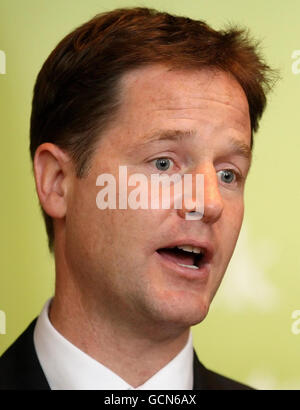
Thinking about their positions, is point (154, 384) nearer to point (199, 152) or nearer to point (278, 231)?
point (199, 152)

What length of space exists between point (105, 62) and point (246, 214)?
62cm

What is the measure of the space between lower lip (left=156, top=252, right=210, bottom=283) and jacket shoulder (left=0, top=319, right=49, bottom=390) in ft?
1.01

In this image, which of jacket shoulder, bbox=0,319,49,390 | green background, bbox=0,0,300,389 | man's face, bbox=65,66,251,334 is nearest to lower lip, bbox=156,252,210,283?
man's face, bbox=65,66,251,334

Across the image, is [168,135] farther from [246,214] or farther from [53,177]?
[246,214]

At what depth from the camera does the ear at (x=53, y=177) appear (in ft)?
4.55

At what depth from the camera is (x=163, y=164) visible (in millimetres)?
1314

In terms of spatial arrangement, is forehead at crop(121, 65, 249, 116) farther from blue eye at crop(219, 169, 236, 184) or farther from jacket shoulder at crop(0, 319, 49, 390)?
jacket shoulder at crop(0, 319, 49, 390)

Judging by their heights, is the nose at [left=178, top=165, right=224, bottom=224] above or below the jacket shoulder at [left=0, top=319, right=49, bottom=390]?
above

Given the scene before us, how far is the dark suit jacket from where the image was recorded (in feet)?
4.32

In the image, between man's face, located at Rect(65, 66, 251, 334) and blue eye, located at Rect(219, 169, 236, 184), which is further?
blue eye, located at Rect(219, 169, 236, 184)

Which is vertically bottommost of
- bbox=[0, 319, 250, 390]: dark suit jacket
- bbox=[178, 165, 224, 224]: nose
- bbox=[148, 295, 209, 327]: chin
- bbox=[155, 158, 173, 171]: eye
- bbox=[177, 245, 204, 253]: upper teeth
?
bbox=[0, 319, 250, 390]: dark suit jacket

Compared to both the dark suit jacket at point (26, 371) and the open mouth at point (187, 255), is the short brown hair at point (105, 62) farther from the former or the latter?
the dark suit jacket at point (26, 371)

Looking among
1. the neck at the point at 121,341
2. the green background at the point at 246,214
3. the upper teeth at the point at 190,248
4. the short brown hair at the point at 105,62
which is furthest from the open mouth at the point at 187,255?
the green background at the point at 246,214

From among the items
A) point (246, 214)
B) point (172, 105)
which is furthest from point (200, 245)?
point (246, 214)
